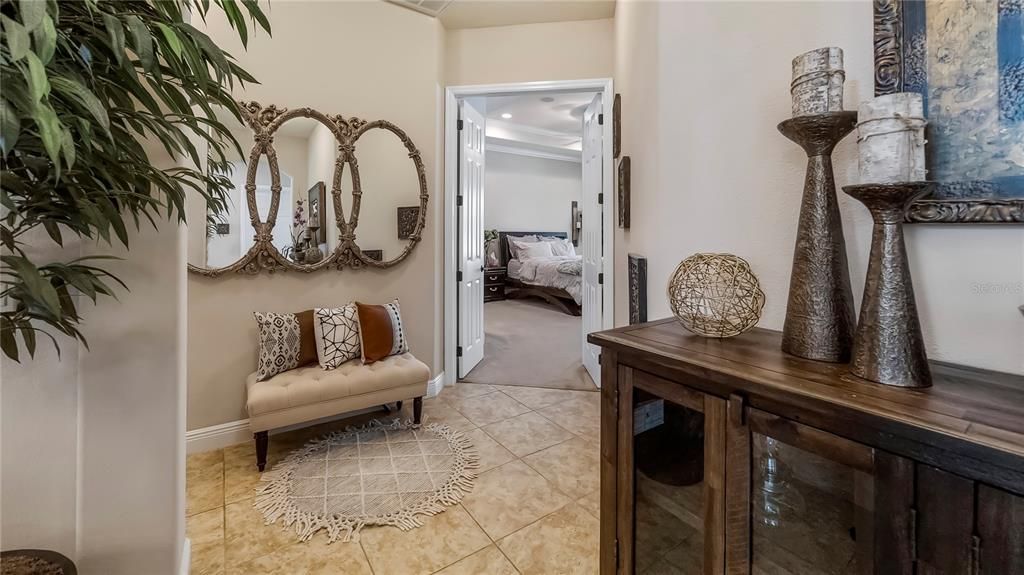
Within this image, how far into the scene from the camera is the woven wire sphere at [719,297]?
98 centimetres

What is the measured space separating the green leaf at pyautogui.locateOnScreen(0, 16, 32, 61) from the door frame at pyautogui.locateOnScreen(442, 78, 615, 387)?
2567 mm

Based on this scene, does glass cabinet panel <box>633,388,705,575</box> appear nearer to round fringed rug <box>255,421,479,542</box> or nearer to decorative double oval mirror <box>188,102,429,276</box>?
round fringed rug <box>255,421,479,542</box>

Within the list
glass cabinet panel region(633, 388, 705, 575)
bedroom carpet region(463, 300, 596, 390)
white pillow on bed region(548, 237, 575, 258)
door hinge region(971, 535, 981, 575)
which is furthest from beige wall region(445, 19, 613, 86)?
white pillow on bed region(548, 237, 575, 258)

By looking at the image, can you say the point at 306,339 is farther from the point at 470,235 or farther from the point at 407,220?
Result: the point at 470,235

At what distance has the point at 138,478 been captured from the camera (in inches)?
44.1

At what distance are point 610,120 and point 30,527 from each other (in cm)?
331

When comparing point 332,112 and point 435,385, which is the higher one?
point 332,112

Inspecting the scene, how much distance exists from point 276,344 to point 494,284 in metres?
5.61

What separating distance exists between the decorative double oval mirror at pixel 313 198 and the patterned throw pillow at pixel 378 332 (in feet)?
1.25

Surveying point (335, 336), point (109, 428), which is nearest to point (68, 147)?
point (109, 428)

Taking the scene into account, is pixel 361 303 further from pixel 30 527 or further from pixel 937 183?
pixel 937 183

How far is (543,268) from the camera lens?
6.86m

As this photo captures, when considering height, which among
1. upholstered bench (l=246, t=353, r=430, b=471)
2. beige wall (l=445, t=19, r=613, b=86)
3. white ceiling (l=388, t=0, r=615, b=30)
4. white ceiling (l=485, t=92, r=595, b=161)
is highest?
white ceiling (l=485, t=92, r=595, b=161)

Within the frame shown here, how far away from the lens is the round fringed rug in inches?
65.1
